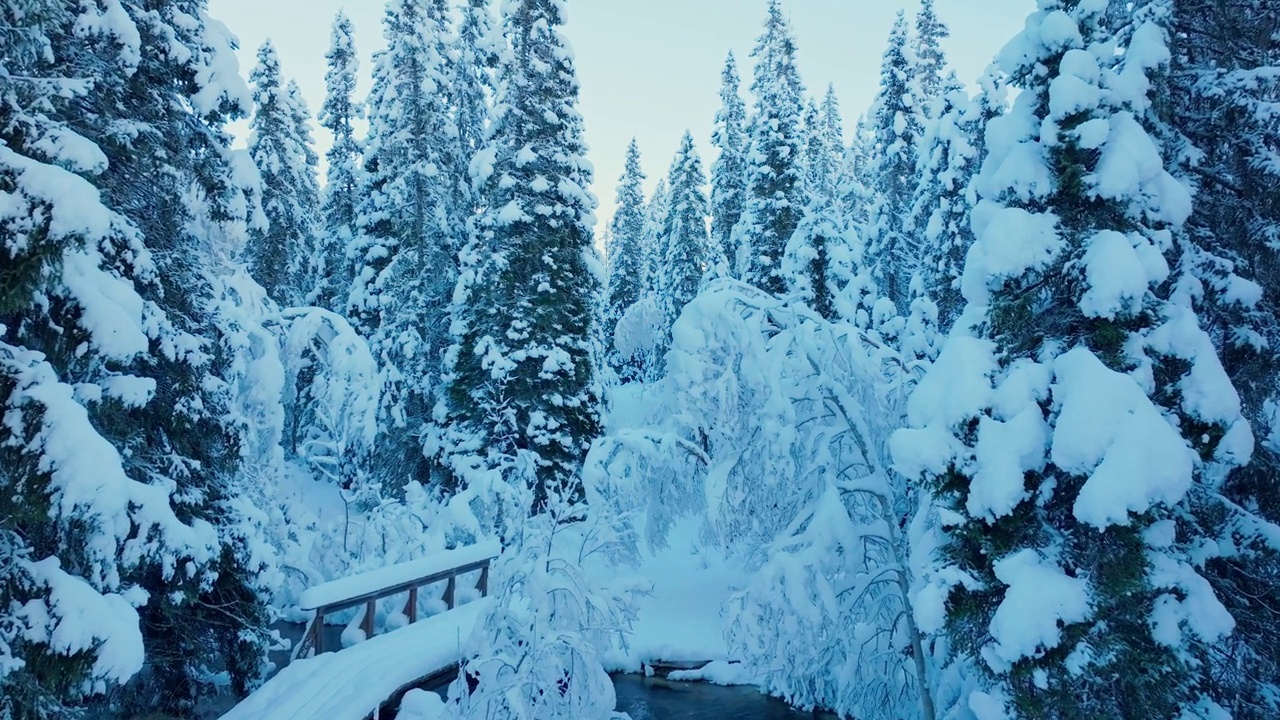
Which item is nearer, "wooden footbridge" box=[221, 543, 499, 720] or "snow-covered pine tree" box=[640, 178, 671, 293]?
"wooden footbridge" box=[221, 543, 499, 720]

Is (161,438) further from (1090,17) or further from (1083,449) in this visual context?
(1090,17)

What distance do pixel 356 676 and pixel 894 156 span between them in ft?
72.4

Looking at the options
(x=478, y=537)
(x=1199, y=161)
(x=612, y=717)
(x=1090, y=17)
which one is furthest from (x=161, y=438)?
(x=1199, y=161)

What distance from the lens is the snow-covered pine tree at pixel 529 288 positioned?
17734mm

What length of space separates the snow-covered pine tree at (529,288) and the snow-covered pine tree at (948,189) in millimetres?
9192

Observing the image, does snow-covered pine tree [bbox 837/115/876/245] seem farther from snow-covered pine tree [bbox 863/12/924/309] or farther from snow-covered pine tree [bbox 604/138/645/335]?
snow-covered pine tree [bbox 604/138/645/335]

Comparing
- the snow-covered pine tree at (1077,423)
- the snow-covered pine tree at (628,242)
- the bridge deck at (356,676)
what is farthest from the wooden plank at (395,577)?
the snow-covered pine tree at (628,242)

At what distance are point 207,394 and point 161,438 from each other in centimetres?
70

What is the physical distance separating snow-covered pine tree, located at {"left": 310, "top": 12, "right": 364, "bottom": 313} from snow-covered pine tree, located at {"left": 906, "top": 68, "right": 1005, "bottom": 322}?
20.6 metres

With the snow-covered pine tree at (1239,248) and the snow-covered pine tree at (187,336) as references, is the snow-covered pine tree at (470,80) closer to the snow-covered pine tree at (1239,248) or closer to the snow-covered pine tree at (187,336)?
the snow-covered pine tree at (187,336)

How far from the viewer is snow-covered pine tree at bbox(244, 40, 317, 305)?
86.7ft

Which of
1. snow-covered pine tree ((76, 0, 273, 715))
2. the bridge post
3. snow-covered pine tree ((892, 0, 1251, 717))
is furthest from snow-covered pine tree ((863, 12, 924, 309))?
snow-covered pine tree ((76, 0, 273, 715))

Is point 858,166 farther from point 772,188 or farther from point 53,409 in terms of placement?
point 53,409

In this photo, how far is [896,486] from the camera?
8898mm
